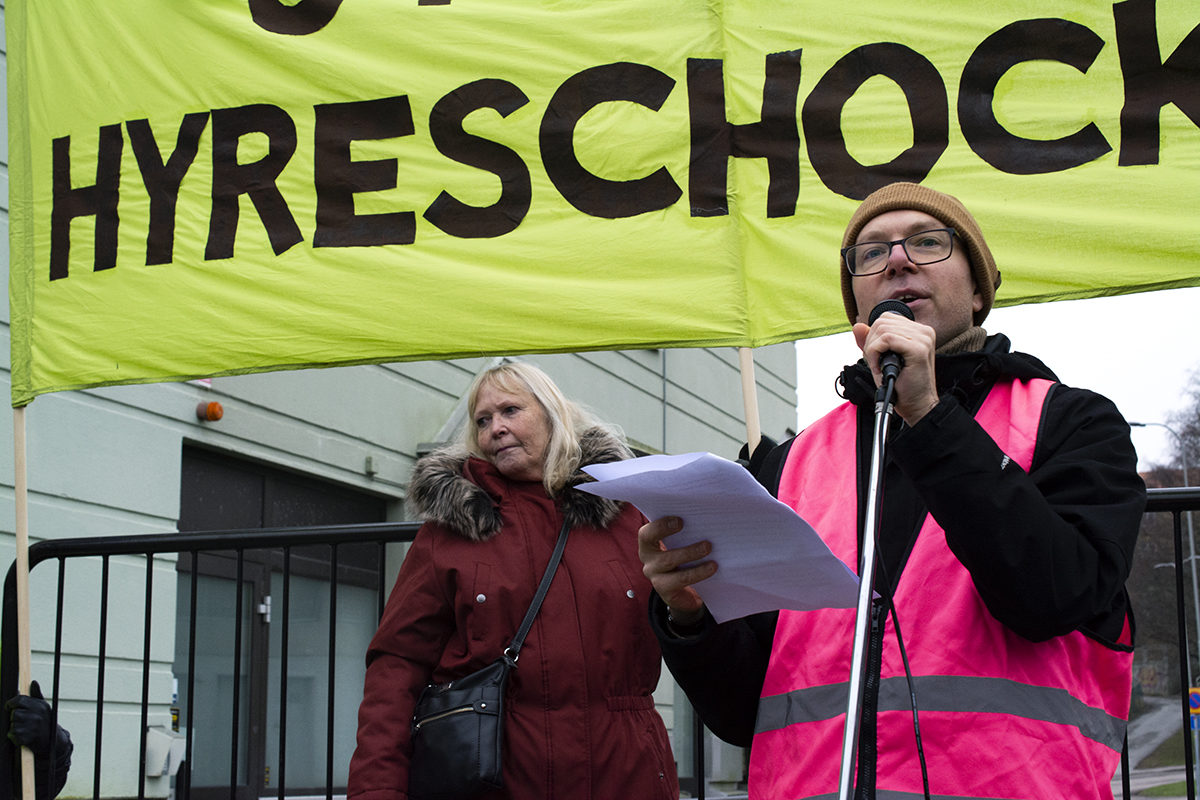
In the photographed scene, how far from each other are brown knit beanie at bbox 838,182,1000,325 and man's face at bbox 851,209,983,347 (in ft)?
0.05

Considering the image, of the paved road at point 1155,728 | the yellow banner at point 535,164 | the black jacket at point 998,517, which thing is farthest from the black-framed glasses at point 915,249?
the paved road at point 1155,728

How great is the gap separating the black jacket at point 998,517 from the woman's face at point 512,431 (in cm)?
136

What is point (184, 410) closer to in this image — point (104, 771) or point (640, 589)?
point (104, 771)

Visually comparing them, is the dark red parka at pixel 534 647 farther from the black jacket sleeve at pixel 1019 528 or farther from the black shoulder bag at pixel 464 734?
the black jacket sleeve at pixel 1019 528

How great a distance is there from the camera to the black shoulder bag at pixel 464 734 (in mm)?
3193

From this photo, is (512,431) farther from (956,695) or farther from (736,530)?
(956,695)

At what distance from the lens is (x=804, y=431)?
2.57 metres

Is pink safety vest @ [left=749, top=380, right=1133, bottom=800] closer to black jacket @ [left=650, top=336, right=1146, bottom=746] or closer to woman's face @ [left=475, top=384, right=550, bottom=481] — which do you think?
black jacket @ [left=650, top=336, right=1146, bottom=746]

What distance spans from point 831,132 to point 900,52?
11.5 inches

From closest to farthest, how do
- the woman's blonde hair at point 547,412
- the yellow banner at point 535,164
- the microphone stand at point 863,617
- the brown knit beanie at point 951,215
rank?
the microphone stand at point 863,617, the brown knit beanie at point 951,215, the yellow banner at point 535,164, the woman's blonde hair at point 547,412

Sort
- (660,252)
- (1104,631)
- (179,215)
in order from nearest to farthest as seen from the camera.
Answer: (1104,631) < (660,252) < (179,215)

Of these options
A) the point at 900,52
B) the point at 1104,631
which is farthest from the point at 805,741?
the point at 900,52

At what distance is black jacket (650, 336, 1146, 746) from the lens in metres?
1.90

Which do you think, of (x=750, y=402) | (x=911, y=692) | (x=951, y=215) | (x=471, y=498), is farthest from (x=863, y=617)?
(x=471, y=498)
